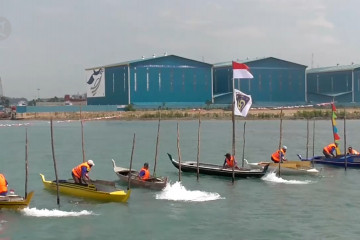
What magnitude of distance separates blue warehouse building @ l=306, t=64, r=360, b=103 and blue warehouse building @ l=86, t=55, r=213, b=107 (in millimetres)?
18215

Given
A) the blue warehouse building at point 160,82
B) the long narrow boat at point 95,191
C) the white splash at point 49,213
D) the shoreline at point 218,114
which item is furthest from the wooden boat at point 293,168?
the blue warehouse building at point 160,82

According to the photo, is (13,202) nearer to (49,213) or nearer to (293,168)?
(49,213)

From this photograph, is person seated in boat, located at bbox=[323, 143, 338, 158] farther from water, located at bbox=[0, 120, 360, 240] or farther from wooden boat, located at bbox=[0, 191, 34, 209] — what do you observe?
wooden boat, located at bbox=[0, 191, 34, 209]

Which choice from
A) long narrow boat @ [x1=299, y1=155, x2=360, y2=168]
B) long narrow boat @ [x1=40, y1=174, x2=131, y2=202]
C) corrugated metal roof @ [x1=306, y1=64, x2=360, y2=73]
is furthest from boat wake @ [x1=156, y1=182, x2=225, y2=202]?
corrugated metal roof @ [x1=306, y1=64, x2=360, y2=73]

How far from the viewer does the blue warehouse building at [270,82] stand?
90.5m

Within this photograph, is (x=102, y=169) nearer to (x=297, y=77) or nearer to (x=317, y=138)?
(x=317, y=138)

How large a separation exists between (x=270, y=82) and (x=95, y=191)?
237 feet

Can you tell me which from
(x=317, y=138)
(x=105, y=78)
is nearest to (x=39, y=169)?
(x=317, y=138)

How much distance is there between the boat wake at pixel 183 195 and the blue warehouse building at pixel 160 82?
62.5 metres

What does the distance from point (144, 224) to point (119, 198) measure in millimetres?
2801

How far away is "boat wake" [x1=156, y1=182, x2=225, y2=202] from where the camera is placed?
22844 mm

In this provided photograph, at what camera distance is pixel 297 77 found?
9369 centimetres

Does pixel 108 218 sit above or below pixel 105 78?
below

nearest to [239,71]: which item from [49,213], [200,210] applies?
[200,210]
